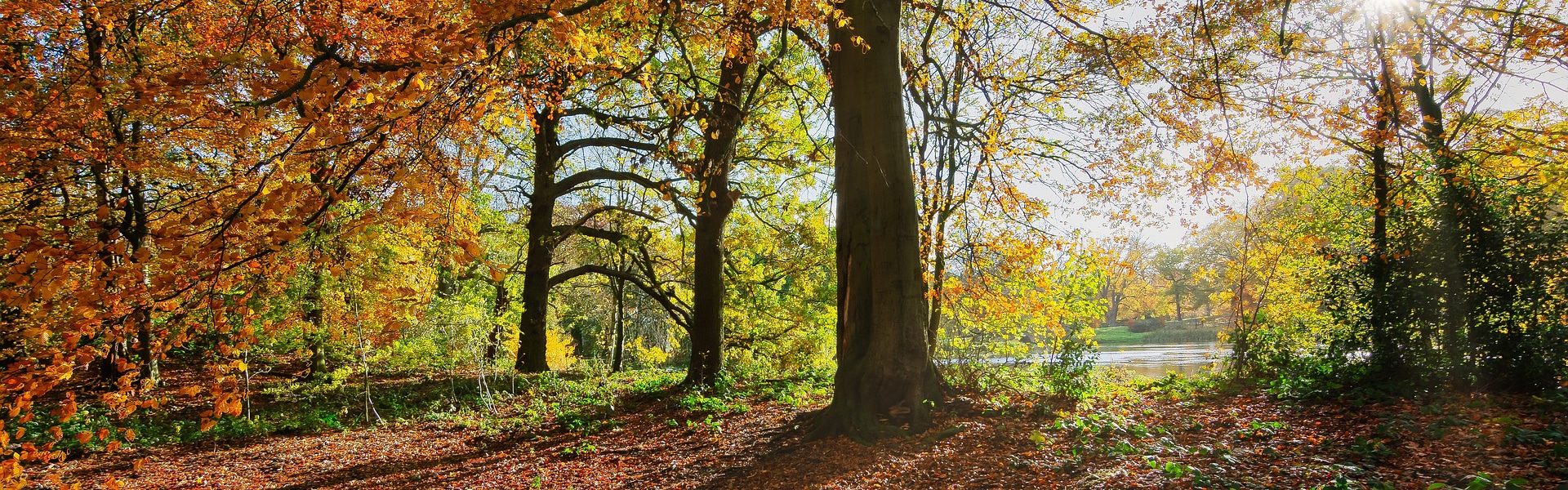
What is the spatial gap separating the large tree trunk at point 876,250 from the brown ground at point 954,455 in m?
0.33

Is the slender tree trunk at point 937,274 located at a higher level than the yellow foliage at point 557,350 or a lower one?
higher

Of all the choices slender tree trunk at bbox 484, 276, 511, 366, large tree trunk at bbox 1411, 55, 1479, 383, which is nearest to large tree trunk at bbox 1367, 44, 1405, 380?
large tree trunk at bbox 1411, 55, 1479, 383

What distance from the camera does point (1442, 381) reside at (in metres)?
5.80

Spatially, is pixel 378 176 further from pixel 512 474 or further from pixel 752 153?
pixel 752 153

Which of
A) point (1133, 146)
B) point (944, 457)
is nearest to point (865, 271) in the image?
point (944, 457)

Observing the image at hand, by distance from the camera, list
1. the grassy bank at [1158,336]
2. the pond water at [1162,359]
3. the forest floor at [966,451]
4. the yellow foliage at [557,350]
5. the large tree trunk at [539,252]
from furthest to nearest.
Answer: the grassy bank at [1158,336] < the yellow foliage at [557,350] < the pond water at [1162,359] < the large tree trunk at [539,252] < the forest floor at [966,451]

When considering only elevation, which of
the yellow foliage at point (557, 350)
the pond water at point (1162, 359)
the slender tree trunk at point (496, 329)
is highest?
the slender tree trunk at point (496, 329)

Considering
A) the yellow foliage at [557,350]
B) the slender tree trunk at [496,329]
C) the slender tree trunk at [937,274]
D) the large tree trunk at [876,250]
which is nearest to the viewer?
the large tree trunk at [876,250]

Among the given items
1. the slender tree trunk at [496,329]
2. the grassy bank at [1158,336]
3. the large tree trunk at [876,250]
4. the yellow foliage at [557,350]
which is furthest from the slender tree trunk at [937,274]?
the grassy bank at [1158,336]

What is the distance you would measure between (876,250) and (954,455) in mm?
1802

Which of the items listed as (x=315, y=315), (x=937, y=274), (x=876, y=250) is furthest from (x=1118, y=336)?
(x=315, y=315)

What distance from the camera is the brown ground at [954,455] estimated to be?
402 cm

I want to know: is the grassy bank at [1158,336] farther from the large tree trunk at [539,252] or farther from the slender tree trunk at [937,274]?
the slender tree trunk at [937,274]

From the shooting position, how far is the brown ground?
13.2 ft
